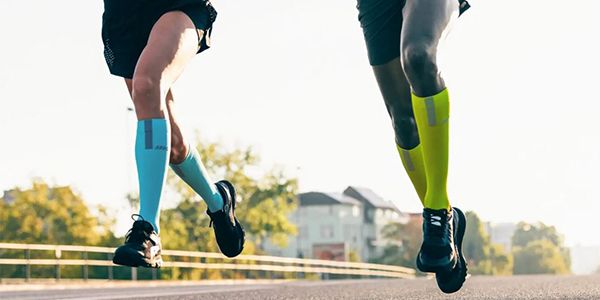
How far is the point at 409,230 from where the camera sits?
135m

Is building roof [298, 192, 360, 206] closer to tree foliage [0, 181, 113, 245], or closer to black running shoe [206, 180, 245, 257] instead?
tree foliage [0, 181, 113, 245]

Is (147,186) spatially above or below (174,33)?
below

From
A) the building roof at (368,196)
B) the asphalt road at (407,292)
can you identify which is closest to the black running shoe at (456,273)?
the asphalt road at (407,292)

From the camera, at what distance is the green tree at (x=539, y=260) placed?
5817 inches

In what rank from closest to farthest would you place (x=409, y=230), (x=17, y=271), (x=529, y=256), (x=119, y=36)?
(x=119, y=36)
(x=17, y=271)
(x=409, y=230)
(x=529, y=256)

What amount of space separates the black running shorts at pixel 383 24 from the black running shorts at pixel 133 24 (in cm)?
72

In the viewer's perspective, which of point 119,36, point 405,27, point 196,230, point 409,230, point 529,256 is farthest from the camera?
point 529,256

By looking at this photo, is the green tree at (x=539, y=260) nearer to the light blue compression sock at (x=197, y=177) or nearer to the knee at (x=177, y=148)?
the light blue compression sock at (x=197, y=177)

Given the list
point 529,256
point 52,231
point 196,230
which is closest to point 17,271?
point 52,231

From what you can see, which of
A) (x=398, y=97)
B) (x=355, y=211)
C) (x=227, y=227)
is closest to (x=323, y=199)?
(x=355, y=211)

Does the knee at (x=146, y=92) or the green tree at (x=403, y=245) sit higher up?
the knee at (x=146, y=92)

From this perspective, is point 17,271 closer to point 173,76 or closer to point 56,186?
point 56,186

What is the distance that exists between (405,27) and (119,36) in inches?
55.0

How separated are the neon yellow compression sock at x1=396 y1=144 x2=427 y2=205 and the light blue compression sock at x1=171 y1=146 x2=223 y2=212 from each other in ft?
3.28
